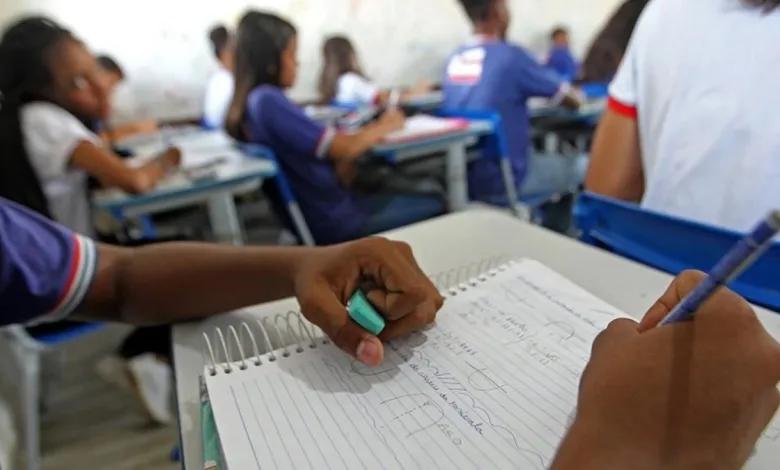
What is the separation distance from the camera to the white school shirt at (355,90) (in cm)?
393

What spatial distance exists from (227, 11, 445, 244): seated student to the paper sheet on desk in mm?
76

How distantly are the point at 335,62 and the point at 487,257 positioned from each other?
142 inches

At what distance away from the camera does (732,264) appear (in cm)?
31

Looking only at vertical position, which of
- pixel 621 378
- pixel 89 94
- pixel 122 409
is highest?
pixel 621 378

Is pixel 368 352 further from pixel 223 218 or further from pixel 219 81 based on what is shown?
pixel 219 81

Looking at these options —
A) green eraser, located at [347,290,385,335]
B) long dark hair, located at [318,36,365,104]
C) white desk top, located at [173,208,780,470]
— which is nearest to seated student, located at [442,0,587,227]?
white desk top, located at [173,208,780,470]

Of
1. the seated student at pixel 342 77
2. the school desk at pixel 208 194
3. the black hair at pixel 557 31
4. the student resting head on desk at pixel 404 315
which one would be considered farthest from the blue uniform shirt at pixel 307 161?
the black hair at pixel 557 31

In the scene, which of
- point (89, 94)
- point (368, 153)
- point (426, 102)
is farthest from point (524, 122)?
point (89, 94)

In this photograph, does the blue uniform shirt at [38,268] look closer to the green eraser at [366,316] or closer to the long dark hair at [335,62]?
the green eraser at [366,316]

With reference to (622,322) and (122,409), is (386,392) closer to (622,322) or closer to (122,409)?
(622,322)

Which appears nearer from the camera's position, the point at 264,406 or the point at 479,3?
the point at 264,406

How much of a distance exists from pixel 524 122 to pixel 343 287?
7.10ft

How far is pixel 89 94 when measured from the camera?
1775mm

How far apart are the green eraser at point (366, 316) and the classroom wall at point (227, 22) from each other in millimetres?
3767
